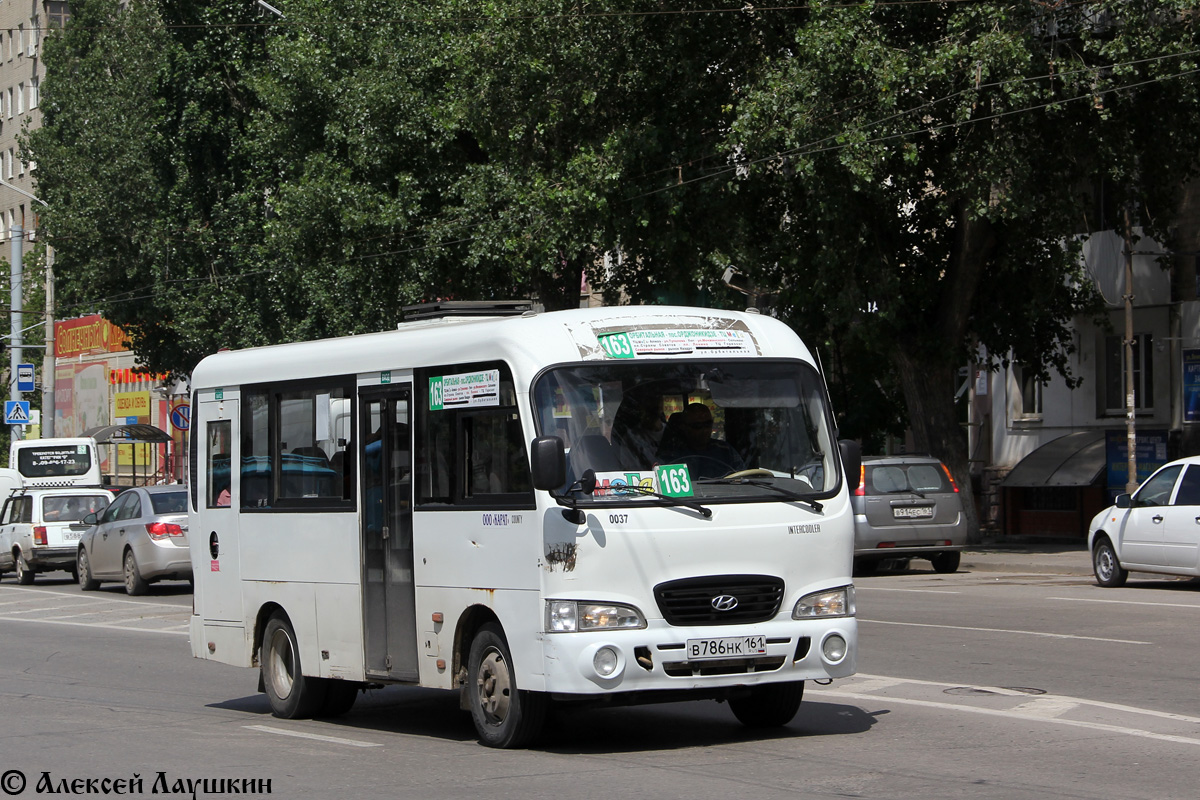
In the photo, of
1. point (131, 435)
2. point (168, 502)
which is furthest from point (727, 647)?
point (131, 435)

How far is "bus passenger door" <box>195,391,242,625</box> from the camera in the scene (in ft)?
39.4

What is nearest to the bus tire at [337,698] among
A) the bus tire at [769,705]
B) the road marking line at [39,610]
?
the bus tire at [769,705]

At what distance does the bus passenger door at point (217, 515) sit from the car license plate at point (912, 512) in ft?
43.9

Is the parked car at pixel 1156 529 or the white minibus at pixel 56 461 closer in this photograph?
the parked car at pixel 1156 529

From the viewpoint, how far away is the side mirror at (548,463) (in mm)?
8672

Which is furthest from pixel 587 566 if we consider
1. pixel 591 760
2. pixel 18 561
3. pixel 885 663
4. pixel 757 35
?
pixel 18 561

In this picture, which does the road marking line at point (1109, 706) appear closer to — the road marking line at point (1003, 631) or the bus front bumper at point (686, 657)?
the bus front bumper at point (686, 657)

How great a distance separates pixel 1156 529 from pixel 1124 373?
1446 centimetres

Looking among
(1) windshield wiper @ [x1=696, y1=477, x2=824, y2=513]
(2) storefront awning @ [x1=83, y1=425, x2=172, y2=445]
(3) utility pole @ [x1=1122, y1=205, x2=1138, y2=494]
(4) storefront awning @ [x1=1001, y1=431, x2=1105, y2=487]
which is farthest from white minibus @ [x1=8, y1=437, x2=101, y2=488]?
(1) windshield wiper @ [x1=696, y1=477, x2=824, y2=513]

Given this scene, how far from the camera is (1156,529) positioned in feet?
64.9

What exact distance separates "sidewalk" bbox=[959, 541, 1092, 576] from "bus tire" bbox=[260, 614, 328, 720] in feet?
51.6

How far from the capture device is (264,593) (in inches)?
458

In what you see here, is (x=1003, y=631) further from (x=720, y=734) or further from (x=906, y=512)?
(x=906, y=512)

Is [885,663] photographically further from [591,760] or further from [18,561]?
[18,561]
